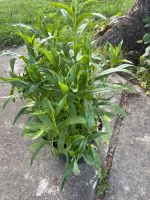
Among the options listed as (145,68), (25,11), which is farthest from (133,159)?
(25,11)

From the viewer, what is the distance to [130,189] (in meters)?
2.65

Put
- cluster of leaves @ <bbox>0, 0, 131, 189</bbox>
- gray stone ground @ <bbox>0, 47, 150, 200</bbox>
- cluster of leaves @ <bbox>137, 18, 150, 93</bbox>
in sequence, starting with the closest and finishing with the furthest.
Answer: cluster of leaves @ <bbox>0, 0, 131, 189</bbox>, gray stone ground @ <bbox>0, 47, 150, 200</bbox>, cluster of leaves @ <bbox>137, 18, 150, 93</bbox>

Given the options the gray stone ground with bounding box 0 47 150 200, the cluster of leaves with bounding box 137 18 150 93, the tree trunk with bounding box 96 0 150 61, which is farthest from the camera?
the tree trunk with bounding box 96 0 150 61

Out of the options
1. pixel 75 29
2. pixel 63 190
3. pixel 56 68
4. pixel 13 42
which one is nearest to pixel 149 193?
pixel 63 190

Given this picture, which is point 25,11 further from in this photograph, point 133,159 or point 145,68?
point 133,159

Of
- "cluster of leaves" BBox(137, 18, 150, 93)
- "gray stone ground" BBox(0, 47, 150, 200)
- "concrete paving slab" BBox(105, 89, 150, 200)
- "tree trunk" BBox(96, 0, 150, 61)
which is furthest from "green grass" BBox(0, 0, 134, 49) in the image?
"concrete paving slab" BBox(105, 89, 150, 200)

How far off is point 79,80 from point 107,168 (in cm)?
78

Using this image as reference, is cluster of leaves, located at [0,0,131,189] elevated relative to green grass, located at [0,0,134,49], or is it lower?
elevated

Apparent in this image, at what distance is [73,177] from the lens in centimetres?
272

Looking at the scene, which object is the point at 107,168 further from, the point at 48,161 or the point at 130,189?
the point at 48,161

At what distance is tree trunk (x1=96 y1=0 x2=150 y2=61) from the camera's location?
438 cm

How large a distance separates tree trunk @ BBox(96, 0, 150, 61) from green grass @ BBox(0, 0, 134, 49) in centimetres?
84

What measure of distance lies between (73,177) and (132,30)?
240 centimetres

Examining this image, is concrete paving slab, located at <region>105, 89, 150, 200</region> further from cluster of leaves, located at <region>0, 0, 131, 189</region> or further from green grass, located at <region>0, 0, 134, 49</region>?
green grass, located at <region>0, 0, 134, 49</region>
